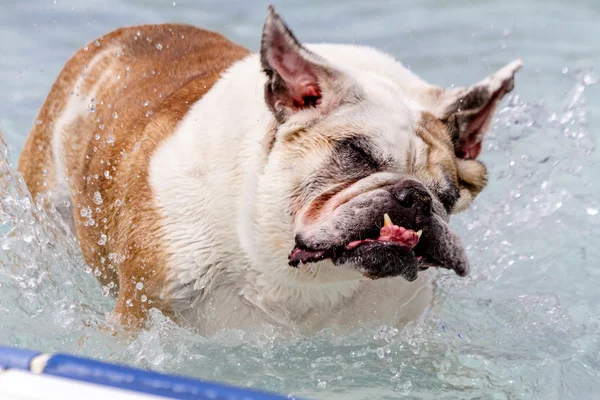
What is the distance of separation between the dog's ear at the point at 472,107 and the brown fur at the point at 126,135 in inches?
37.2

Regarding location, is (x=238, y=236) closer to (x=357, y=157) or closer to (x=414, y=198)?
(x=357, y=157)

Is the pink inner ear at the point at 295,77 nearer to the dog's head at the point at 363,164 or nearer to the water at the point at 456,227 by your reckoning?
the dog's head at the point at 363,164

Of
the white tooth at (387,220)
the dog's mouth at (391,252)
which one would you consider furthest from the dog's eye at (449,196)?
the white tooth at (387,220)

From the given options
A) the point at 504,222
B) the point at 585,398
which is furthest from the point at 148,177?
the point at 504,222

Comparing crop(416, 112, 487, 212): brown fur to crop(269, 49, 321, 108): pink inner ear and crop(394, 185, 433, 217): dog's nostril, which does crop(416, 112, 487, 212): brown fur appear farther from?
crop(269, 49, 321, 108): pink inner ear

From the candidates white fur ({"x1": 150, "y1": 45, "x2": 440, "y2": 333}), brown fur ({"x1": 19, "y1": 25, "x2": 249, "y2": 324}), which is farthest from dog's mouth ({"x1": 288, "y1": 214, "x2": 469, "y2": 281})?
brown fur ({"x1": 19, "y1": 25, "x2": 249, "y2": 324})

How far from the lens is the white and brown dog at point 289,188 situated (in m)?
2.49

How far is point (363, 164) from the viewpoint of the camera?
260cm

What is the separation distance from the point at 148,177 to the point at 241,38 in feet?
12.7

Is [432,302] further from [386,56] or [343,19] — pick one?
[343,19]

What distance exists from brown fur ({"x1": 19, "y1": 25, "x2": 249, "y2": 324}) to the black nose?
2.94 ft

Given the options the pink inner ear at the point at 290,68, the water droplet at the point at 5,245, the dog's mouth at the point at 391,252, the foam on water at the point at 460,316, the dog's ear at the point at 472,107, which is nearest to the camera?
the dog's mouth at the point at 391,252

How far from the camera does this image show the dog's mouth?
2.40m

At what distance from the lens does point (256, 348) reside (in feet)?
9.84
